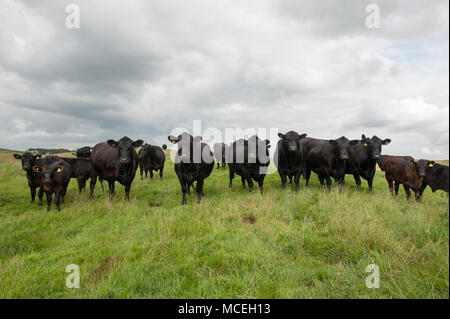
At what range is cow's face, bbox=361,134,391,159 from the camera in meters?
9.78

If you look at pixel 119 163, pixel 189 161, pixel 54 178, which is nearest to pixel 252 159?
pixel 189 161

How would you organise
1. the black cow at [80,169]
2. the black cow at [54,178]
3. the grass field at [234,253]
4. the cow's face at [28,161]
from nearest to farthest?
1. the grass field at [234,253]
2. the black cow at [54,178]
3. the cow's face at [28,161]
4. the black cow at [80,169]

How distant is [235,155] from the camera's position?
1116cm

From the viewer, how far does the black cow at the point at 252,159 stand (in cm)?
1010

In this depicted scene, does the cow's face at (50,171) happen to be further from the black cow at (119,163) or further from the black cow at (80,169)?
the black cow at (80,169)

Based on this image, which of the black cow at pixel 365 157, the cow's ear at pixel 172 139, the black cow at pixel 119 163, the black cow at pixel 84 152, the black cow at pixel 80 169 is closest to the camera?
the cow's ear at pixel 172 139

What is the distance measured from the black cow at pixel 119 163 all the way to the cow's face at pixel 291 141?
20.9ft

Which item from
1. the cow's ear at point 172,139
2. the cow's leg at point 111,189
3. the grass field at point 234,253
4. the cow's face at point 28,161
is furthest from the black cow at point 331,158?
the cow's face at point 28,161

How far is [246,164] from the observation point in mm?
10258
